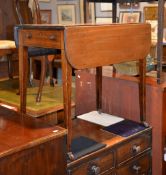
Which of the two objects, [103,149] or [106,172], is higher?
[103,149]

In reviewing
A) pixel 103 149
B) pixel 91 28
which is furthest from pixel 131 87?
pixel 91 28

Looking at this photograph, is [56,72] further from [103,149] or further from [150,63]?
[103,149]

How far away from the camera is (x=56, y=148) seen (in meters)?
1.45

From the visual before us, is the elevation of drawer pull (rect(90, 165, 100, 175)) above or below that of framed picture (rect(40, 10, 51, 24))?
below

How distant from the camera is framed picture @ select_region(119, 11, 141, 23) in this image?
4.43 metres

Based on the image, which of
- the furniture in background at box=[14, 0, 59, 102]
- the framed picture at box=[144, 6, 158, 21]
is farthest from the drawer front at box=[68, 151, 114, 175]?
the framed picture at box=[144, 6, 158, 21]

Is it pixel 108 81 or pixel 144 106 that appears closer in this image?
pixel 144 106

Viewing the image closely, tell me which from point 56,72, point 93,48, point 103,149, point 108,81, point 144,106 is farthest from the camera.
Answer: point 56,72

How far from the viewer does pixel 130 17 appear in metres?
4.48

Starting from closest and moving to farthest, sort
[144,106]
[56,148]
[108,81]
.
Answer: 1. [56,148]
2. [144,106]
3. [108,81]

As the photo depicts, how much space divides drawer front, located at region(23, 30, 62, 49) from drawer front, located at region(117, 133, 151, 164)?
2.33 feet

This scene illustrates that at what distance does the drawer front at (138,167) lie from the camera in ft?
6.16

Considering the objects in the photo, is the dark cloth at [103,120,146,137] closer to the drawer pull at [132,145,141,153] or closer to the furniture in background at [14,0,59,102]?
the drawer pull at [132,145,141,153]

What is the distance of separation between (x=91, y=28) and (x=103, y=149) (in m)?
0.64
